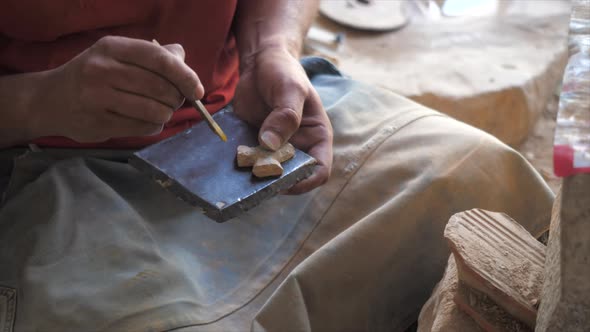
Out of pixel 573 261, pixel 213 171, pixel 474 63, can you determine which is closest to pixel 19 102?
pixel 213 171

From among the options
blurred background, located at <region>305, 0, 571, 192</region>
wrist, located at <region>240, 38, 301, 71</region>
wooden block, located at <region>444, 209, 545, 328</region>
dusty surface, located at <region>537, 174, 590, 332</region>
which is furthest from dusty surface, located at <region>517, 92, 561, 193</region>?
dusty surface, located at <region>537, 174, 590, 332</region>

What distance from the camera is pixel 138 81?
130 cm

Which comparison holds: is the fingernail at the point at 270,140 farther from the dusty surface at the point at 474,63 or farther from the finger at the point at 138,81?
the dusty surface at the point at 474,63

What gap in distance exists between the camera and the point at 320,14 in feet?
12.0

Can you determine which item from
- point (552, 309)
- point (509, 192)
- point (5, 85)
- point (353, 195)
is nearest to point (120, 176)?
point (5, 85)

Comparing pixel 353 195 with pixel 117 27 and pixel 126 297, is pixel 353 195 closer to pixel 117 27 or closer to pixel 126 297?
pixel 126 297

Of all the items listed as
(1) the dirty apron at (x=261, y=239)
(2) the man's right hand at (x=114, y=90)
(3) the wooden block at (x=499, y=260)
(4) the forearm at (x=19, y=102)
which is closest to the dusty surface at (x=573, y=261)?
(3) the wooden block at (x=499, y=260)

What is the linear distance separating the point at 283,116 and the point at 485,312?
0.61 meters

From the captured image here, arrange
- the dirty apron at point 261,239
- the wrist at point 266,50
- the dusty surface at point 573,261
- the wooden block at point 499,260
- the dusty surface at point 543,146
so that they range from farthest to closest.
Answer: the dusty surface at point 543,146, the wrist at point 266,50, the dirty apron at point 261,239, the wooden block at point 499,260, the dusty surface at point 573,261

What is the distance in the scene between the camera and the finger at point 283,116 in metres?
1.40

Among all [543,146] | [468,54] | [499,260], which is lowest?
[543,146]

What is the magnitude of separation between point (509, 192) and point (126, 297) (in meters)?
0.92

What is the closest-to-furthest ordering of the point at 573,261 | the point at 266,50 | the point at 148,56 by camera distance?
the point at 573,261
the point at 148,56
the point at 266,50

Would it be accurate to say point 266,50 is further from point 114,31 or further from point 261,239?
point 261,239
